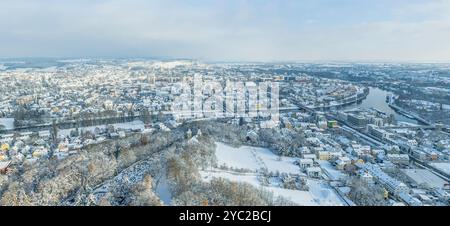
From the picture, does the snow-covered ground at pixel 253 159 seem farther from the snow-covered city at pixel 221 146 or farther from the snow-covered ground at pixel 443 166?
the snow-covered ground at pixel 443 166

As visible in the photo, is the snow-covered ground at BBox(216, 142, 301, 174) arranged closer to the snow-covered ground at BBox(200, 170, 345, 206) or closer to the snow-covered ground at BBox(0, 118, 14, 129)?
the snow-covered ground at BBox(200, 170, 345, 206)

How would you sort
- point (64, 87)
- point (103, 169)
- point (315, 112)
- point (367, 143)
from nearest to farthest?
point (103, 169), point (367, 143), point (315, 112), point (64, 87)

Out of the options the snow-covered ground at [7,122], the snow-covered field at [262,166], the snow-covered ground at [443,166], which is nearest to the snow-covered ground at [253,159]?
the snow-covered field at [262,166]

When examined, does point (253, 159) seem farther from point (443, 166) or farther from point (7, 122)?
point (7, 122)

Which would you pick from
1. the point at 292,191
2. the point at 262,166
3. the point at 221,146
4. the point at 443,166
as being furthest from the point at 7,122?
the point at 443,166
